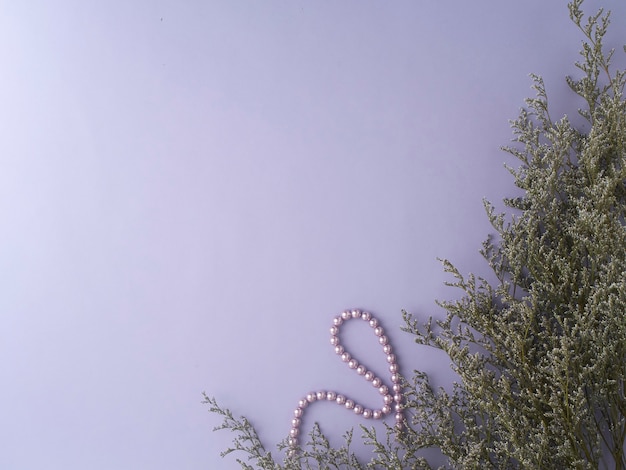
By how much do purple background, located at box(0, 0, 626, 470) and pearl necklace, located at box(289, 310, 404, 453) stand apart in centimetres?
3

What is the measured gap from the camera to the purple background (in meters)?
1.98

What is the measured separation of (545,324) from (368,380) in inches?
23.7

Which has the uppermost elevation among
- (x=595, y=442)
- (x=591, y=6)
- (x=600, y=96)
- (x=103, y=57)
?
(x=103, y=57)

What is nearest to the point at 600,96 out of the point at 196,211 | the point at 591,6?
the point at 591,6

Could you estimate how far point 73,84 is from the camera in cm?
215

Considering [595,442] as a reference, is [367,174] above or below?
above

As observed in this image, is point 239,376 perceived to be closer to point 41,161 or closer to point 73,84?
point 41,161

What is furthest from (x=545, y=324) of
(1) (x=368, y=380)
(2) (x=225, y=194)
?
(2) (x=225, y=194)

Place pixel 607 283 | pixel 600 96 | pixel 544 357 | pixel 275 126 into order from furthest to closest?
pixel 275 126, pixel 600 96, pixel 544 357, pixel 607 283

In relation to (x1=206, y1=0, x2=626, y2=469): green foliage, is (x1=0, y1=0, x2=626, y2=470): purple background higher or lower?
higher

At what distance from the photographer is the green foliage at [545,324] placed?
5.23ft

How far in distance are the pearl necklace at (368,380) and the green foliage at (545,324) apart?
5 centimetres

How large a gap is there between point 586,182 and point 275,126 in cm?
98

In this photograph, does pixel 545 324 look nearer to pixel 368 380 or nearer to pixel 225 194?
pixel 368 380
